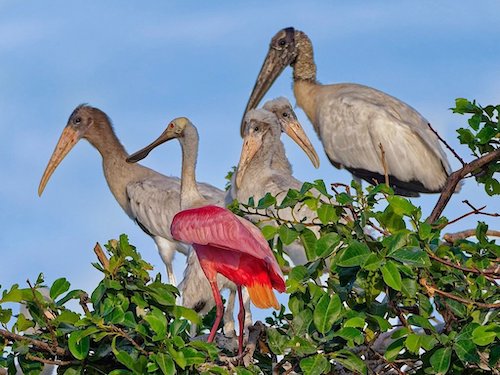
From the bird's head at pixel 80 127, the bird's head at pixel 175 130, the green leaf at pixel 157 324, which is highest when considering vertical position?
the bird's head at pixel 80 127

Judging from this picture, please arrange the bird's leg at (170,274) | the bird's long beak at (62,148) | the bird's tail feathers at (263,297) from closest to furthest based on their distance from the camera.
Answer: the bird's tail feathers at (263,297) → the bird's leg at (170,274) → the bird's long beak at (62,148)

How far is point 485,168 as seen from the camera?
626cm

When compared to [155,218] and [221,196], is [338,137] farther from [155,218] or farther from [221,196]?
[155,218]

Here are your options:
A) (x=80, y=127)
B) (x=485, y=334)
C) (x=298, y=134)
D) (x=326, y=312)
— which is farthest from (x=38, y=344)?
(x=80, y=127)

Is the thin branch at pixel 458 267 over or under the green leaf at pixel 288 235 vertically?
under

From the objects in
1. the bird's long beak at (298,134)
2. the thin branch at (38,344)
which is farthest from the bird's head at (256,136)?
the thin branch at (38,344)

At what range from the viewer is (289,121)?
10.8m

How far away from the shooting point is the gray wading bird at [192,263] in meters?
8.29

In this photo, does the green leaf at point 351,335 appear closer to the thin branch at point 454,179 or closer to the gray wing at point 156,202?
the thin branch at point 454,179

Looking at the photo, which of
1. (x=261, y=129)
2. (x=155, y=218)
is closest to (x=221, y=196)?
(x=155, y=218)

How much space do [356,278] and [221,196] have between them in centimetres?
622

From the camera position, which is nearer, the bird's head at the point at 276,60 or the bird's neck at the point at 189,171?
the bird's neck at the point at 189,171

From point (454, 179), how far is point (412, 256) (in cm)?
108

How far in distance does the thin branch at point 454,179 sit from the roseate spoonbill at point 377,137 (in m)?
4.78
